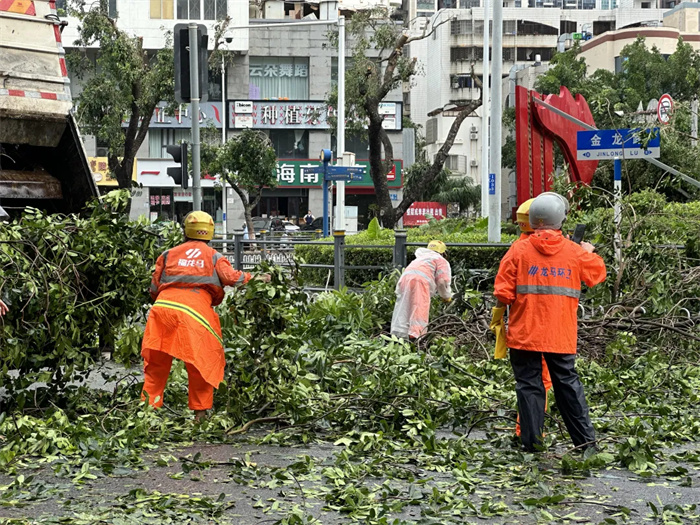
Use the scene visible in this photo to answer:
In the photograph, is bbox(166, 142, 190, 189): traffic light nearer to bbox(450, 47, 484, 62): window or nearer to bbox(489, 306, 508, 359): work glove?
bbox(489, 306, 508, 359): work glove

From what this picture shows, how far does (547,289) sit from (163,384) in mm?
2652

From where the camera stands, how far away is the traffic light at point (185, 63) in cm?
1127

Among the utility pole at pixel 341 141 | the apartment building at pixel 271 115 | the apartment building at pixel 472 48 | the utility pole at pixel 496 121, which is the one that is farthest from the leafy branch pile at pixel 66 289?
the apartment building at pixel 472 48

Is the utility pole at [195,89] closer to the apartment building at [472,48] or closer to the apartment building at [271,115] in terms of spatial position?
the apartment building at [271,115]

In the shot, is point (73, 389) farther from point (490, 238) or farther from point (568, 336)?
point (490, 238)

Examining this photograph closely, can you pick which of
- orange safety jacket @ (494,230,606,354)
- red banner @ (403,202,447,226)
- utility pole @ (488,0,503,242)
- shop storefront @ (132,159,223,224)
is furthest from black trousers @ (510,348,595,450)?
shop storefront @ (132,159,223,224)

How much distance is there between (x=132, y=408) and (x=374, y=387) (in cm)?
166

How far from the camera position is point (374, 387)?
756 centimetres

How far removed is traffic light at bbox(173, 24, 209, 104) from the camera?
11266 millimetres

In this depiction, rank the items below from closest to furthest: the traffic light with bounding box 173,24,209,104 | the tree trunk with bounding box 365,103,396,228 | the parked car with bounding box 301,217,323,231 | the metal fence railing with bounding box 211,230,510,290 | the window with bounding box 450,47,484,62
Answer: the traffic light with bounding box 173,24,209,104, the metal fence railing with bounding box 211,230,510,290, the tree trunk with bounding box 365,103,396,228, the parked car with bounding box 301,217,323,231, the window with bounding box 450,47,484,62

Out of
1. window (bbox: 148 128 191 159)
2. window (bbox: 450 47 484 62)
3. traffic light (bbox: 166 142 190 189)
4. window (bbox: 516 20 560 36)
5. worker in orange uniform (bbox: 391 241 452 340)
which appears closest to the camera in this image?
worker in orange uniform (bbox: 391 241 452 340)

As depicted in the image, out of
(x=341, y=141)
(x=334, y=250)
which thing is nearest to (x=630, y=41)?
(x=341, y=141)

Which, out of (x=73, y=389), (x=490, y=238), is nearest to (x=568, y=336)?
(x=73, y=389)

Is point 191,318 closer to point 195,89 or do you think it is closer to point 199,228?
point 199,228
